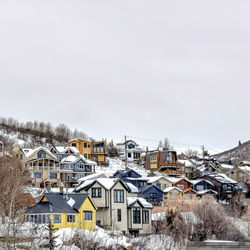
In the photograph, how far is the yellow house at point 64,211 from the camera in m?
48.3

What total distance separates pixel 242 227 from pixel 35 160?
4168 cm

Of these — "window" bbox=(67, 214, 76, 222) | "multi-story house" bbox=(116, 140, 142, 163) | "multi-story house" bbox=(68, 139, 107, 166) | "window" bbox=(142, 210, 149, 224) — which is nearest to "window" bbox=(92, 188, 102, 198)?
"window" bbox=(142, 210, 149, 224)

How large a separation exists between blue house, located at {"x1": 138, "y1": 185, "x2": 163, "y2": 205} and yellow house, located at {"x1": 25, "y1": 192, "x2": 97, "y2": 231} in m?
20.0

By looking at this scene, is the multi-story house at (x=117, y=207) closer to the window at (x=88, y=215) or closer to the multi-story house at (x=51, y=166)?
the window at (x=88, y=215)

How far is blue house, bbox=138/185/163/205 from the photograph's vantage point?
73125mm

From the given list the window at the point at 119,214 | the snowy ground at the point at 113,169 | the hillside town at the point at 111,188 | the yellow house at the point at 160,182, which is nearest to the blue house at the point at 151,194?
the hillside town at the point at 111,188

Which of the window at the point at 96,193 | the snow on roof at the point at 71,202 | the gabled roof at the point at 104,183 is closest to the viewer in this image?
the snow on roof at the point at 71,202

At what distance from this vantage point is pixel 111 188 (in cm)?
5775

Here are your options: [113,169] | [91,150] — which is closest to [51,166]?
[113,169]

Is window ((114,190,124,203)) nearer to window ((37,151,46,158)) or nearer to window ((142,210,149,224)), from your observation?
window ((142,210,149,224))

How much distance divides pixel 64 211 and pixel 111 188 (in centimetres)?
938

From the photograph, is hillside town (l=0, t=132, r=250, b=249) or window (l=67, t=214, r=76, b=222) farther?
hillside town (l=0, t=132, r=250, b=249)

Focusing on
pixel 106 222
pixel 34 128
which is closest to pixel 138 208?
pixel 106 222

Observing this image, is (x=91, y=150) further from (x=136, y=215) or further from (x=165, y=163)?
(x=136, y=215)
